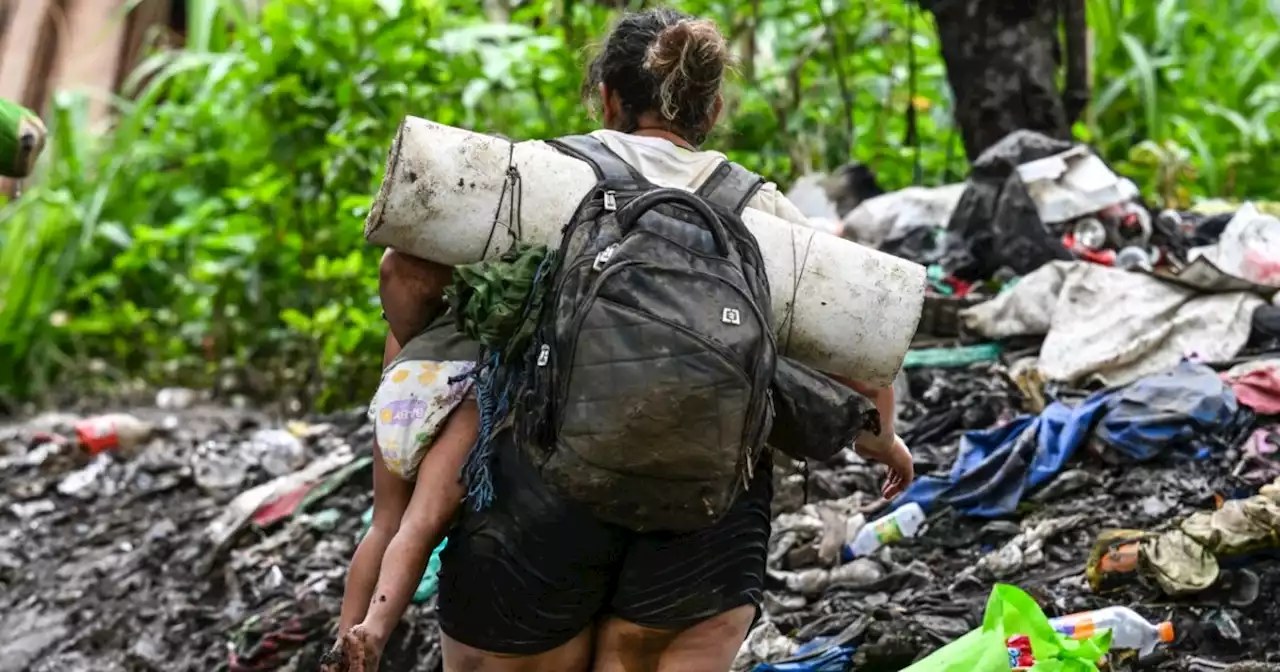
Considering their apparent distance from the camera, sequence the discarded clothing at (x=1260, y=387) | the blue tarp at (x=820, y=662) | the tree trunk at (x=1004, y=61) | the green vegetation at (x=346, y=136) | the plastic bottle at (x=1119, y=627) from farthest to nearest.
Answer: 1. the tree trunk at (x=1004, y=61)
2. the green vegetation at (x=346, y=136)
3. the discarded clothing at (x=1260, y=387)
4. the blue tarp at (x=820, y=662)
5. the plastic bottle at (x=1119, y=627)

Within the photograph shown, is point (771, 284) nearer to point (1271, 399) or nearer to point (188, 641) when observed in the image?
point (1271, 399)

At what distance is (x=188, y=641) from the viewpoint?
468 centimetres

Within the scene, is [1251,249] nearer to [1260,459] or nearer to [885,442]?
[1260,459]

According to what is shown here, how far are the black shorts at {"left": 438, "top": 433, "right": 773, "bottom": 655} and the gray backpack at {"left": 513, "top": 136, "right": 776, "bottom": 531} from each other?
0.13 metres

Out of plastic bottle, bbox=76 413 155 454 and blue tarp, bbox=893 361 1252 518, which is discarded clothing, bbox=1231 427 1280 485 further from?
plastic bottle, bbox=76 413 155 454

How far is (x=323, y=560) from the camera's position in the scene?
4762 mm

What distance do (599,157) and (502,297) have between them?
0.33 m

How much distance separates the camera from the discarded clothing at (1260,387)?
14.1 feet

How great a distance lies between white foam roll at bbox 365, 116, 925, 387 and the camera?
96.3 inches

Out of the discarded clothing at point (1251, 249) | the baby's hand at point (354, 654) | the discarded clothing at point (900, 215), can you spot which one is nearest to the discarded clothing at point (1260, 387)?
the discarded clothing at point (1251, 249)

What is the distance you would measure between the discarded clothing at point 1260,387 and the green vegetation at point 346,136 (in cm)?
219

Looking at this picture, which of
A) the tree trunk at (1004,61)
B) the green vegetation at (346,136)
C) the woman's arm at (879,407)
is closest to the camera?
the woman's arm at (879,407)

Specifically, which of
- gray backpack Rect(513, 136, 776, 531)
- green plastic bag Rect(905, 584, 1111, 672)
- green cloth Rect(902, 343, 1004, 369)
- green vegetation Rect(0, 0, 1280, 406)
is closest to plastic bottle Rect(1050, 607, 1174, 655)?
green plastic bag Rect(905, 584, 1111, 672)

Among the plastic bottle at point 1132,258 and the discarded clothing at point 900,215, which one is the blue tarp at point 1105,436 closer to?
the plastic bottle at point 1132,258
